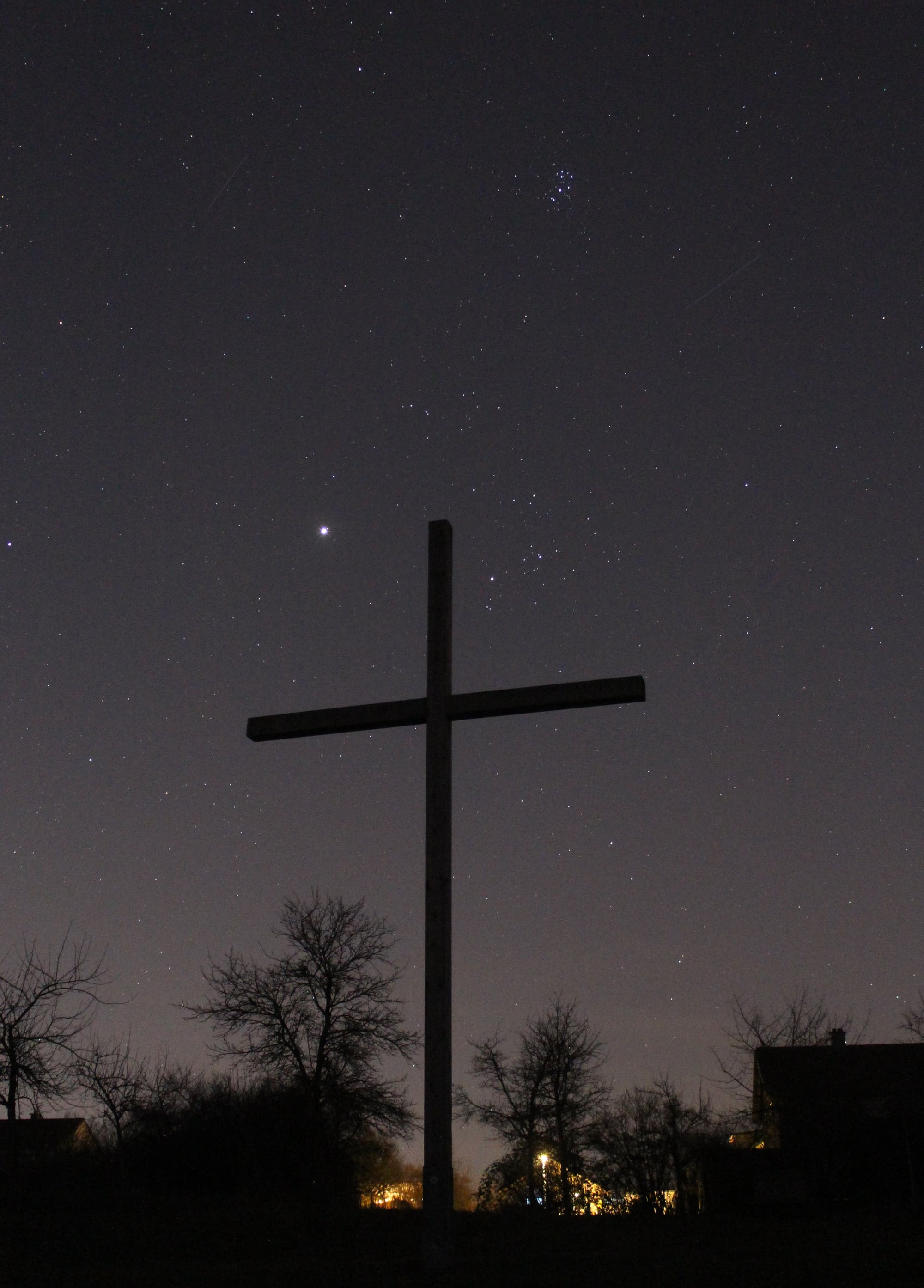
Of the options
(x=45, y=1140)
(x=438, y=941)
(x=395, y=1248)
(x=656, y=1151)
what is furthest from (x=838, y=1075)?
(x=438, y=941)

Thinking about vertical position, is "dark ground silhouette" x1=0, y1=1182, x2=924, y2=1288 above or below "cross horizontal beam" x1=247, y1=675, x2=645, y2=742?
below

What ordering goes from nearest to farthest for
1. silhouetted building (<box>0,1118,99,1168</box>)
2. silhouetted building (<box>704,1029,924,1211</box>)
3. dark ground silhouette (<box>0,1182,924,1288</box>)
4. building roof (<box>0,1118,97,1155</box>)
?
1. dark ground silhouette (<box>0,1182,924,1288</box>)
2. silhouetted building (<box>0,1118,99,1168</box>)
3. building roof (<box>0,1118,97,1155</box>)
4. silhouetted building (<box>704,1029,924,1211</box>)

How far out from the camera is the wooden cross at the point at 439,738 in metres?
8.41

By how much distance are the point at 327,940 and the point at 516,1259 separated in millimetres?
19093

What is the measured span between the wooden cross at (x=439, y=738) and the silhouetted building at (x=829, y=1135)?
492 inches

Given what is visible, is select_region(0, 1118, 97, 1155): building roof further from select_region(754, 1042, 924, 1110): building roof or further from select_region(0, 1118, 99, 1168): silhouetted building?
select_region(754, 1042, 924, 1110): building roof

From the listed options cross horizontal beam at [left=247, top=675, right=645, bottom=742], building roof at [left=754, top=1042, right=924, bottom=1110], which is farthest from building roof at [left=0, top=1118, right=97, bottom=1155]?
building roof at [left=754, top=1042, right=924, bottom=1110]

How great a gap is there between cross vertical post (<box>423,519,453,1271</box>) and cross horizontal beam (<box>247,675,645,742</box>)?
181 mm

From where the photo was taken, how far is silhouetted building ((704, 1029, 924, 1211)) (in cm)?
2161

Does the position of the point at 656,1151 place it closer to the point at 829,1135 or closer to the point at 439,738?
the point at 829,1135

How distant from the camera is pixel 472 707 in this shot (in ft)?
30.7

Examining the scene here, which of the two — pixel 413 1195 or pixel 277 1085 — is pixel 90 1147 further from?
pixel 413 1195

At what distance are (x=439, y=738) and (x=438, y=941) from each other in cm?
164

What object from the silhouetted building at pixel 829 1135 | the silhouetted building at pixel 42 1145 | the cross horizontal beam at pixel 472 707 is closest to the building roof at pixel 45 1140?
the silhouetted building at pixel 42 1145
